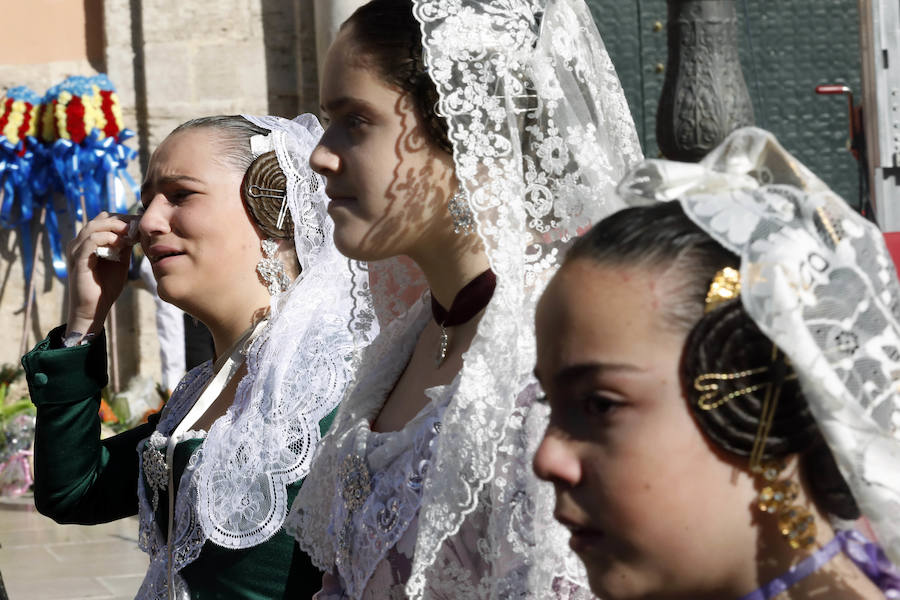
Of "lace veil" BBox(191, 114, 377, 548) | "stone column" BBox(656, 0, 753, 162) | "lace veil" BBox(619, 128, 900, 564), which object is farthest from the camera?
"stone column" BBox(656, 0, 753, 162)

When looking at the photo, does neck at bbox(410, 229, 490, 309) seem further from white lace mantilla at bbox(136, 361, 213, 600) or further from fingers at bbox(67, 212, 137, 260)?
fingers at bbox(67, 212, 137, 260)

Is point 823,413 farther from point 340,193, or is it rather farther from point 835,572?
point 340,193

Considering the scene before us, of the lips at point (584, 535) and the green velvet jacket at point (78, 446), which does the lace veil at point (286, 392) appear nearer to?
the green velvet jacket at point (78, 446)

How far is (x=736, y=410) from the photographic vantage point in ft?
4.03

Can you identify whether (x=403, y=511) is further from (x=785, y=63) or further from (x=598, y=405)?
(x=785, y=63)

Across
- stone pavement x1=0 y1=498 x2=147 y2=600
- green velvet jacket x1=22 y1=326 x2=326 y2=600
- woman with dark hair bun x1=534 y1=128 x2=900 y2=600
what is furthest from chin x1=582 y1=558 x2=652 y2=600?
stone pavement x1=0 y1=498 x2=147 y2=600

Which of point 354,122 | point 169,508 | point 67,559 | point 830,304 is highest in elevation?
point 354,122

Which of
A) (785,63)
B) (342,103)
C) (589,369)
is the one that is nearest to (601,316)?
(589,369)

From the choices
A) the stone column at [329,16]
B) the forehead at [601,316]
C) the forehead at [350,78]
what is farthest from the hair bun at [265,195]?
the stone column at [329,16]

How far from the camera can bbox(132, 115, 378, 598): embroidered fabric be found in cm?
242

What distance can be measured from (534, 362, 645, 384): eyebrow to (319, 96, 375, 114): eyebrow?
Answer: 0.74 m

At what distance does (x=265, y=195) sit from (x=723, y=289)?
5.22ft

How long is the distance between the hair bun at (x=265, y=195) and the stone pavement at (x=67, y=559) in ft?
10.6

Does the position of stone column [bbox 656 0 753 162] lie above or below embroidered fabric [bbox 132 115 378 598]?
above
